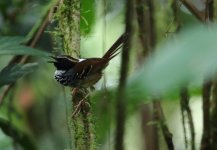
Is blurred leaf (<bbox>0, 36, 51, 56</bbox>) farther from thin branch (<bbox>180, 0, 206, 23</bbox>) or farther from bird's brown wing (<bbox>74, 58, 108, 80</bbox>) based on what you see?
thin branch (<bbox>180, 0, 206, 23</bbox>)

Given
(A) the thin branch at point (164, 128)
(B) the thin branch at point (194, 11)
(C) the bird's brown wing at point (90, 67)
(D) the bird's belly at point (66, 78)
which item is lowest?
(A) the thin branch at point (164, 128)

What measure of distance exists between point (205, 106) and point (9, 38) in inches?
31.6

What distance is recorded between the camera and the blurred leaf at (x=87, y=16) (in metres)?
1.92

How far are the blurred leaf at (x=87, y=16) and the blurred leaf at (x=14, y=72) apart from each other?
29cm

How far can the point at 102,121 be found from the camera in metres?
1.69

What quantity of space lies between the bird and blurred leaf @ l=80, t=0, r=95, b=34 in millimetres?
135

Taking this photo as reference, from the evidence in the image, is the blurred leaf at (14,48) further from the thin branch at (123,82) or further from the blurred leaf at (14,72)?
the thin branch at (123,82)

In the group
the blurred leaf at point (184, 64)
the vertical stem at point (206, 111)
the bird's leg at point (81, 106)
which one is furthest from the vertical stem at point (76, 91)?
the blurred leaf at point (184, 64)

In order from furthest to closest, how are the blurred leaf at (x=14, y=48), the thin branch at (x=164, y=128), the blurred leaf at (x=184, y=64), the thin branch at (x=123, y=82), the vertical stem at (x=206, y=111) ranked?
the blurred leaf at (x=14, y=48), the thin branch at (x=164, y=128), the vertical stem at (x=206, y=111), the thin branch at (x=123, y=82), the blurred leaf at (x=184, y=64)

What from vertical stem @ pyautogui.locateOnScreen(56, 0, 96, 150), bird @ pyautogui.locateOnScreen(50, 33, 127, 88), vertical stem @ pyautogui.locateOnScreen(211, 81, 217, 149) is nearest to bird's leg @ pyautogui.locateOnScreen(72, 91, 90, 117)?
vertical stem @ pyautogui.locateOnScreen(56, 0, 96, 150)

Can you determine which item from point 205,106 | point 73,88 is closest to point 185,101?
point 205,106

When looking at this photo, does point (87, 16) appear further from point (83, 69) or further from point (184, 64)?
point (184, 64)

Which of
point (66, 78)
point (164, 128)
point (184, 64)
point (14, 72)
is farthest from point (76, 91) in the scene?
point (184, 64)

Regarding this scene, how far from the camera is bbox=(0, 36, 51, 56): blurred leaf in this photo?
171 cm
